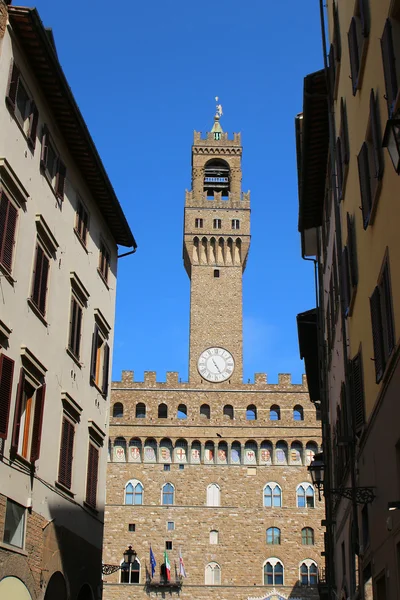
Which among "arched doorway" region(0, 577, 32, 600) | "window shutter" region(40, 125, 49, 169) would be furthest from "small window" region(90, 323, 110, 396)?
"arched doorway" region(0, 577, 32, 600)

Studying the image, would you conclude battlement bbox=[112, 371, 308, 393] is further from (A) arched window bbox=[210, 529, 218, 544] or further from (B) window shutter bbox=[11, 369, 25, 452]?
(B) window shutter bbox=[11, 369, 25, 452]

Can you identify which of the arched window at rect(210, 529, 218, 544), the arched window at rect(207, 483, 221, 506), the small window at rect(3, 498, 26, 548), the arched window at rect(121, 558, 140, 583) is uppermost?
the arched window at rect(207, 483, 221, 506)

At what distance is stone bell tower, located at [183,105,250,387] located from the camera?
49.0m

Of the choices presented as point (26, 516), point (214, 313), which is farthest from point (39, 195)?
point (214, 313)

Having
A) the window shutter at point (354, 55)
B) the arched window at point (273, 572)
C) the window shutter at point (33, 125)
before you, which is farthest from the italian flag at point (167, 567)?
the window shutter at point (354, 55)

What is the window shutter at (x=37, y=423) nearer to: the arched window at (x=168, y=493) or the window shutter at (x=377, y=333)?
the window shutter at (x=377, y=333)

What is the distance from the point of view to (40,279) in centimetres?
1339

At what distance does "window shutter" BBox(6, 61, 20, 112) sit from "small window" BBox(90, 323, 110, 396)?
6157 mm

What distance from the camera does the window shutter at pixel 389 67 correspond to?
808cm

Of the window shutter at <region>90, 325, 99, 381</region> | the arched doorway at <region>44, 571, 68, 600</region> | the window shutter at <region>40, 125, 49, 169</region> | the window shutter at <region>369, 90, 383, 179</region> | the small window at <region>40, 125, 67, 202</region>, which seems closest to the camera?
the window shutter at <region>369, 90, 383, 179</region>

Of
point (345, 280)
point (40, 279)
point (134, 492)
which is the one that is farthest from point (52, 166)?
point (134, 492)

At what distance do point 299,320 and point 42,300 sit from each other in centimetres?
1180

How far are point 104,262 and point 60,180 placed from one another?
12.1 feet

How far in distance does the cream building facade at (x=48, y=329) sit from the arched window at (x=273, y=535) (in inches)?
1123
